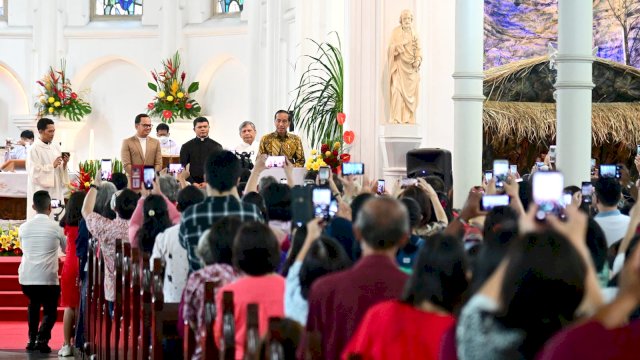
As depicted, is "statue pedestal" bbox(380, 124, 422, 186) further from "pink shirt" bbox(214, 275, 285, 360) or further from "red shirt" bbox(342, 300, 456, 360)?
"red shirt" bbox(342, 300, 456, 360)

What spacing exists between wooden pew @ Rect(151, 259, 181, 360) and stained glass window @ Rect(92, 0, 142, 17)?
19.6m

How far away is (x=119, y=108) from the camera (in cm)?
2494

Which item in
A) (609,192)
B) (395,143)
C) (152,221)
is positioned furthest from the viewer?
(395,143)

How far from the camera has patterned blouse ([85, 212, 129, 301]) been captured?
29.9 feet

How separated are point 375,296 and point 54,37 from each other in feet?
70.9

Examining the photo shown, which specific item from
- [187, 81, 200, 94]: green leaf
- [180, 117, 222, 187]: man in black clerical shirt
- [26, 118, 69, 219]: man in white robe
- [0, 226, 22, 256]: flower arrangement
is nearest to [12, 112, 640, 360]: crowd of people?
[180, 117, 222, 187]: man in black clerical shirt

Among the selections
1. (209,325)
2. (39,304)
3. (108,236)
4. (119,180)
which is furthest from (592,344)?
(39,304)

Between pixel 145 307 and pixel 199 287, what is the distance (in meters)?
1.50

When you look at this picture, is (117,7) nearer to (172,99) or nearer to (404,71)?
(172,99)

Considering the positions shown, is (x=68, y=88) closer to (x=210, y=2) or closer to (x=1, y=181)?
(x=210, y=2)

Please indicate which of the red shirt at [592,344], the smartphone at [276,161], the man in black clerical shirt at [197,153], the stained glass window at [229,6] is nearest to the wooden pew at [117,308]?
the smartphone at [276,161]

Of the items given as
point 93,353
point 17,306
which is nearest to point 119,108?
point 17,306

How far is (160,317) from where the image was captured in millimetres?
6512

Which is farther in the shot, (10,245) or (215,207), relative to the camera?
(10,245)
